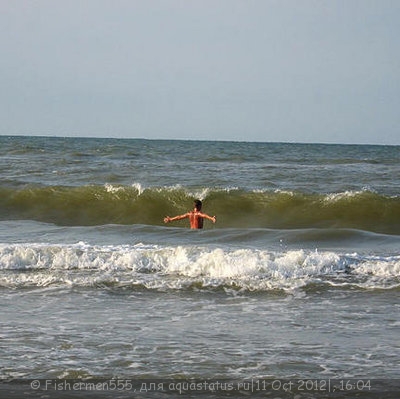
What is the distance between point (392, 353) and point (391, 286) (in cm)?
348

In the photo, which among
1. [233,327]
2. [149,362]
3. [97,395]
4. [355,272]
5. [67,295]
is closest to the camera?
[97,395]

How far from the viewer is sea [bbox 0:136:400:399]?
6707 millimetres

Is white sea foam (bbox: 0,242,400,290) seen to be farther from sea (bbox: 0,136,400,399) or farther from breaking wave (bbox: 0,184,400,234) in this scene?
breaking wave (bbox: 0,184,400,234)

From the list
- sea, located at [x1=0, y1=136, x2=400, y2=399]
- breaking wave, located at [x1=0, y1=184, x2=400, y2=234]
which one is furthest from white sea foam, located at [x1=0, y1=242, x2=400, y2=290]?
breaking wave, located at [x1=0, y1=184, x2=400, y2=234]

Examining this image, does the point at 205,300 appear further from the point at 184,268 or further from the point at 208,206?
the point at 208,206

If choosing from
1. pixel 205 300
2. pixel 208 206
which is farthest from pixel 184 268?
pixel 208 206

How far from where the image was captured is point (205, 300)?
32.8 ft

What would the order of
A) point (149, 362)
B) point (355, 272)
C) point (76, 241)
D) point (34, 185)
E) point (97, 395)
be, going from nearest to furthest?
point (97, 395), point (149, 362), point (355, 272), point (76, 241), point (34, 185)

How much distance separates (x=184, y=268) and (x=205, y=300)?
193 centimetres

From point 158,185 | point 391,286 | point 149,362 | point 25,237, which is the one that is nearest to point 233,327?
point 149,362

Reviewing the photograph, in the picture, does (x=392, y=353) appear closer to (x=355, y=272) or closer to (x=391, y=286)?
(x=391, y=286)

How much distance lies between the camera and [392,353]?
7.38m

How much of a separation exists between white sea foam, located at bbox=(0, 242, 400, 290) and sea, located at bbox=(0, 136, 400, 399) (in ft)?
0.10

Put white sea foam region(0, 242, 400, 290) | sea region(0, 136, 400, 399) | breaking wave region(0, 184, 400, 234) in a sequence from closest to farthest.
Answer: sea region(0, 136, 400, 399) < white sea foam region(0, 242, 400, 290) < breaking wave region(0, 184, 400, 234)
